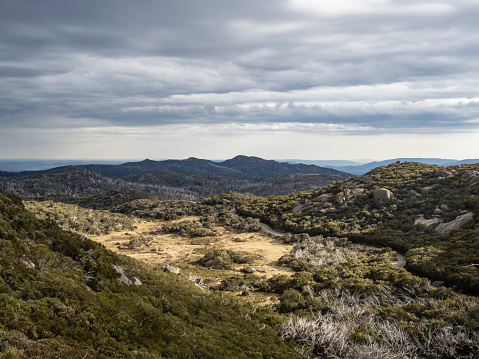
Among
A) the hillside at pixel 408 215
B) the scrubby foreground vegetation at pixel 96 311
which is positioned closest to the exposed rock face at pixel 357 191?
the hillside at pixel 408 215

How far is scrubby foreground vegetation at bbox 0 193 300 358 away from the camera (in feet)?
27.1

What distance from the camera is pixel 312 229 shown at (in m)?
53.6

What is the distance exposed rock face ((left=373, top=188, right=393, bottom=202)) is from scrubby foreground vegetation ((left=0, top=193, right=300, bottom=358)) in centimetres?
5045

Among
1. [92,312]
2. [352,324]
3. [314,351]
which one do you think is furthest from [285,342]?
[92,312]

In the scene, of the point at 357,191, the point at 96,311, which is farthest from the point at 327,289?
the point at 357,191

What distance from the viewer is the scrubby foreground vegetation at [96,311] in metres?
8.27

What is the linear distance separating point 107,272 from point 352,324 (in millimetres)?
14833

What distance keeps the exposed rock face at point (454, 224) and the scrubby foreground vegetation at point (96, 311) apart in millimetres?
35938

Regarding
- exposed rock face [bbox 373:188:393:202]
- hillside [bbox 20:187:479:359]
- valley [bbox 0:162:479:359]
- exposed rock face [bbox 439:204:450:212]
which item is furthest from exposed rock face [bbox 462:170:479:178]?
hillside [bbox 20:187:479:359]

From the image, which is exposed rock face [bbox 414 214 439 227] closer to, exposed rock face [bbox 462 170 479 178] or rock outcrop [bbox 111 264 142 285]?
exposed rock face [bbox 462 170 479 178]

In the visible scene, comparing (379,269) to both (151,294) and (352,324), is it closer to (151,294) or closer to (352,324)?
(352,324)

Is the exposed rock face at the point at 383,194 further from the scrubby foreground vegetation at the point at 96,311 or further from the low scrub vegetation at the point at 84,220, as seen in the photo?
the low scrub vegetation at the point at 84,220

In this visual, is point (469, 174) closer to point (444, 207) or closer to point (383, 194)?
point (383, 194)

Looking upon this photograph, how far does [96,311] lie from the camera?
1048cm
